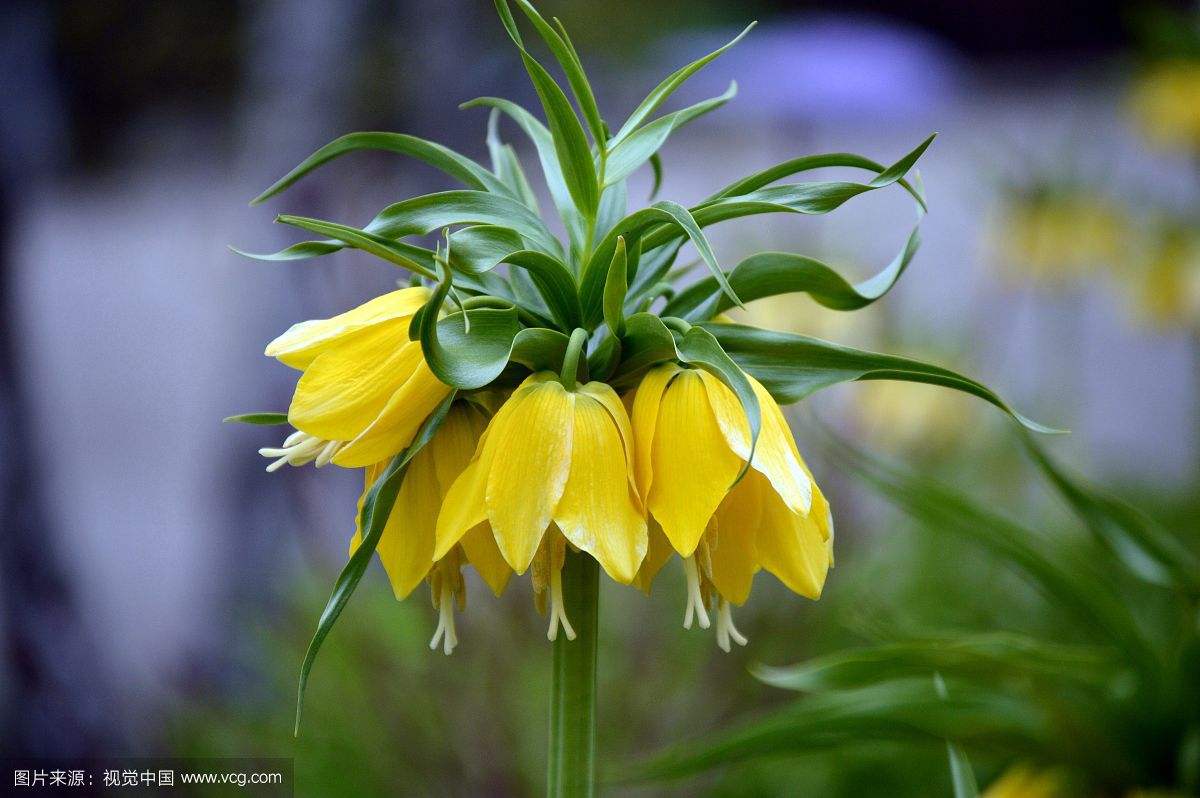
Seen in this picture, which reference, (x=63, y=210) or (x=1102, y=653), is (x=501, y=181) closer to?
(x=1102, y=653)

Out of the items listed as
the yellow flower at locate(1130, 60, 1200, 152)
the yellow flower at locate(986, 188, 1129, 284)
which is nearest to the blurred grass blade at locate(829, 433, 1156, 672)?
the yellow flower at locate(986, 188, 1129, 284)

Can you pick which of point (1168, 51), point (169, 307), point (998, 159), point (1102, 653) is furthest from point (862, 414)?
point (169, 307)

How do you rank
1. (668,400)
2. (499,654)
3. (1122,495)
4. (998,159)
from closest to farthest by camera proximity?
1. (668,400)
2. (499,654)
3. (1122,495)
4. (998,159)

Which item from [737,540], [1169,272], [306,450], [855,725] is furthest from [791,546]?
[1169,272]

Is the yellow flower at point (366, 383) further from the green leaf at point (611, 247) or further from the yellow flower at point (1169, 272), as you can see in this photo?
the yellow flower at point (1169, 272)

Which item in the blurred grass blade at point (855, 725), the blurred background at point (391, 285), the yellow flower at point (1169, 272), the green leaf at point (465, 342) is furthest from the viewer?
the yellow flower at point (1169, 272)

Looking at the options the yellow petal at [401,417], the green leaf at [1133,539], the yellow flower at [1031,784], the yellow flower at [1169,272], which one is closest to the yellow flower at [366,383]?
the yellow petal at [401,417]
